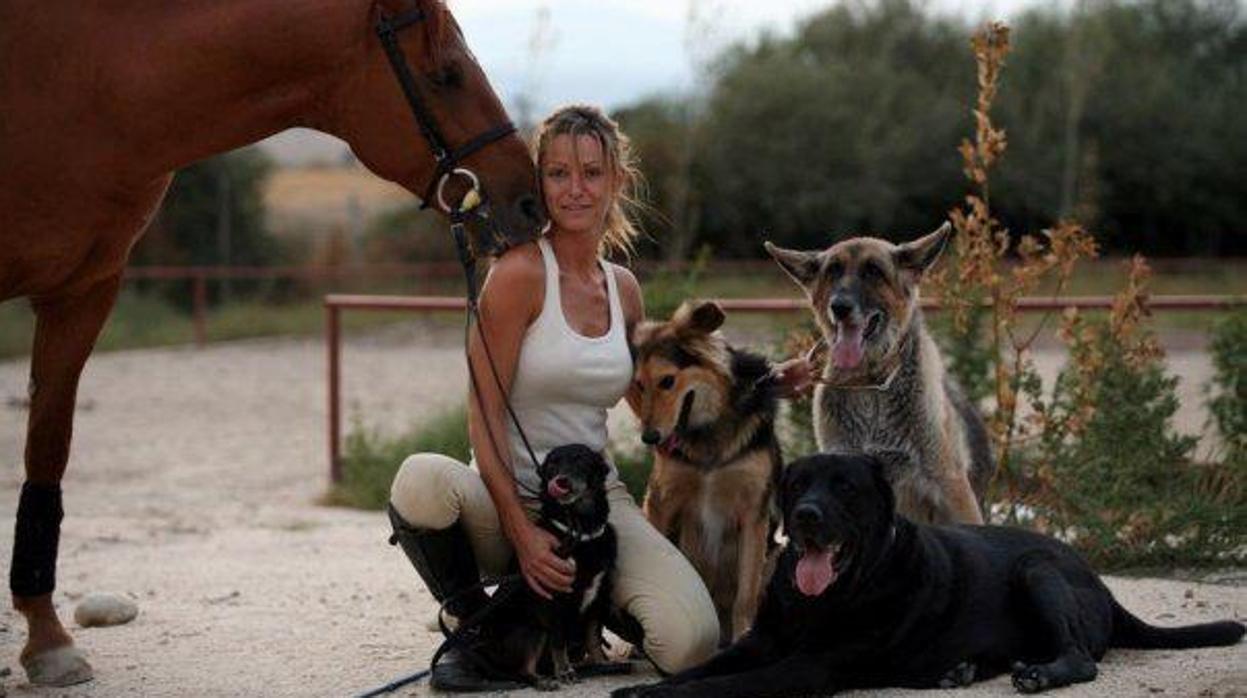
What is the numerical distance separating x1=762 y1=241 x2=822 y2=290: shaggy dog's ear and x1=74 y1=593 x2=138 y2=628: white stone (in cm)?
291

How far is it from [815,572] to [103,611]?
10.5 feet

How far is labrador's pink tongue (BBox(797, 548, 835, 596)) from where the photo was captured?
491 centimetres

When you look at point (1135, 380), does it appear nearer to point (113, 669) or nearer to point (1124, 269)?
point (1124, 269)

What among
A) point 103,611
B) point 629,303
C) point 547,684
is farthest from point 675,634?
point 103,611

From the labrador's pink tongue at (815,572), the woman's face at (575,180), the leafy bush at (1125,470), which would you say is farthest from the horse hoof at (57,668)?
the leafy bush at (1125,470)

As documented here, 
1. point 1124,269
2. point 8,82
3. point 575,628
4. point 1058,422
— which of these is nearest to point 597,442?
point 575,628

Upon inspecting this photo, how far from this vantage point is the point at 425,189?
538 centimetres

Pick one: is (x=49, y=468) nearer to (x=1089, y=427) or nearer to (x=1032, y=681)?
(x=1032, y=681)

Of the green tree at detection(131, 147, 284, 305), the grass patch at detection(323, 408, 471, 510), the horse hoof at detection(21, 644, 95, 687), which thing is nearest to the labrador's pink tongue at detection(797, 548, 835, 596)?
the horse hoof at detection(21, 644, 95, 687)

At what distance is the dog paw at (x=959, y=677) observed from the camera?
5141 mm

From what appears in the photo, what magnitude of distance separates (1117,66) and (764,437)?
108ft

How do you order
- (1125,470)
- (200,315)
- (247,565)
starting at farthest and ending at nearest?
(200,315) < (247,565) < (1125,470)

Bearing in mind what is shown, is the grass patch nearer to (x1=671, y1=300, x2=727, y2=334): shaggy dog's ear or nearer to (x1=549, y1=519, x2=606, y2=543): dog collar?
(x1=671, y1=300, x2=727, y2=334): shaggy dog's ear

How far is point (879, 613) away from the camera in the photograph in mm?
5086
